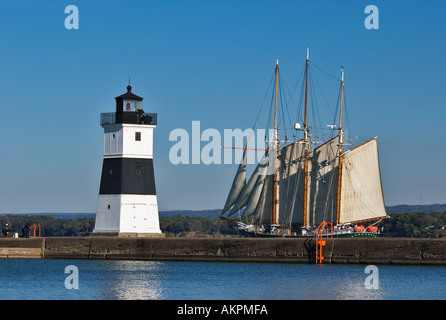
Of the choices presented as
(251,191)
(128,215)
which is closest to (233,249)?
(128,215)

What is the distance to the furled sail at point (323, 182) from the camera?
6919 cm

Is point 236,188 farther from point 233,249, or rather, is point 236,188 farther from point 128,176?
point 233,249

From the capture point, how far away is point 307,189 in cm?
7000

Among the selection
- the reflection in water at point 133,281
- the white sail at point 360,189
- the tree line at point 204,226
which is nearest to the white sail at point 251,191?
the white sail at point 360,189

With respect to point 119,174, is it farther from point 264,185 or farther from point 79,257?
point 264,185

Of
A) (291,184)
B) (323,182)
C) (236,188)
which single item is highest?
(323,182)

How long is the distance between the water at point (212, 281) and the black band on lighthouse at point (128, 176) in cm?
402

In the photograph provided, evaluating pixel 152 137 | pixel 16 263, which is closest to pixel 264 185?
pixel 152 137

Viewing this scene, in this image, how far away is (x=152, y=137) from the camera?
57.6m

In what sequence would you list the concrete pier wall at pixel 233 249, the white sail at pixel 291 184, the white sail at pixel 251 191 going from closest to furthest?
the concrete pier wall at pixel 233 249, the white sail at pixel 251 191, the white sail at pixel 291 184

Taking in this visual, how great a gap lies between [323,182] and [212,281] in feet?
82.7

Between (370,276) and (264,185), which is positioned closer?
(370,276)

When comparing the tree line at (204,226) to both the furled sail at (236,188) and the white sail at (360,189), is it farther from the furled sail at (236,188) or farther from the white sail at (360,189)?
the white sail at (360,189)
